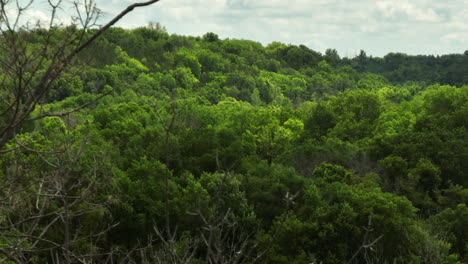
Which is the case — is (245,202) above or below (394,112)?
below

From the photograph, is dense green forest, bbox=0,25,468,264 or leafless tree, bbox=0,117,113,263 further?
dense green forest, bbox=0,25,468,264

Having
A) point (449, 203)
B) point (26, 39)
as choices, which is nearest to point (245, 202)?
point (449, 203)

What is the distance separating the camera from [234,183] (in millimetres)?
26359

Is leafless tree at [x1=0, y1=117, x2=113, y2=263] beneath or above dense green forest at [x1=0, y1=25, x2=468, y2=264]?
above

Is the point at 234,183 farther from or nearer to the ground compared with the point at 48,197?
nearer to the ground

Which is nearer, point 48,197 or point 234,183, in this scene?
point 48,197

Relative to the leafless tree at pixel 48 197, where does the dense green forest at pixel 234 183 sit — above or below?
below

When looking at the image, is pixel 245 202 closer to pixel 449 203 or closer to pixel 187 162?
pixel 187 162

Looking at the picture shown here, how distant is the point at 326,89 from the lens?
12606 centimetres

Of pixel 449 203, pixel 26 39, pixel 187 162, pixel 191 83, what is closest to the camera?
pixel 26 39

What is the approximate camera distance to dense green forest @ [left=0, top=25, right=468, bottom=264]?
388 centimetres

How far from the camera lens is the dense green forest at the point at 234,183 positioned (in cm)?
388

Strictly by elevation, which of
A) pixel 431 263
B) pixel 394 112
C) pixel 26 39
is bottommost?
pixel 431 263

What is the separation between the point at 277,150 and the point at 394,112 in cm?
1136
